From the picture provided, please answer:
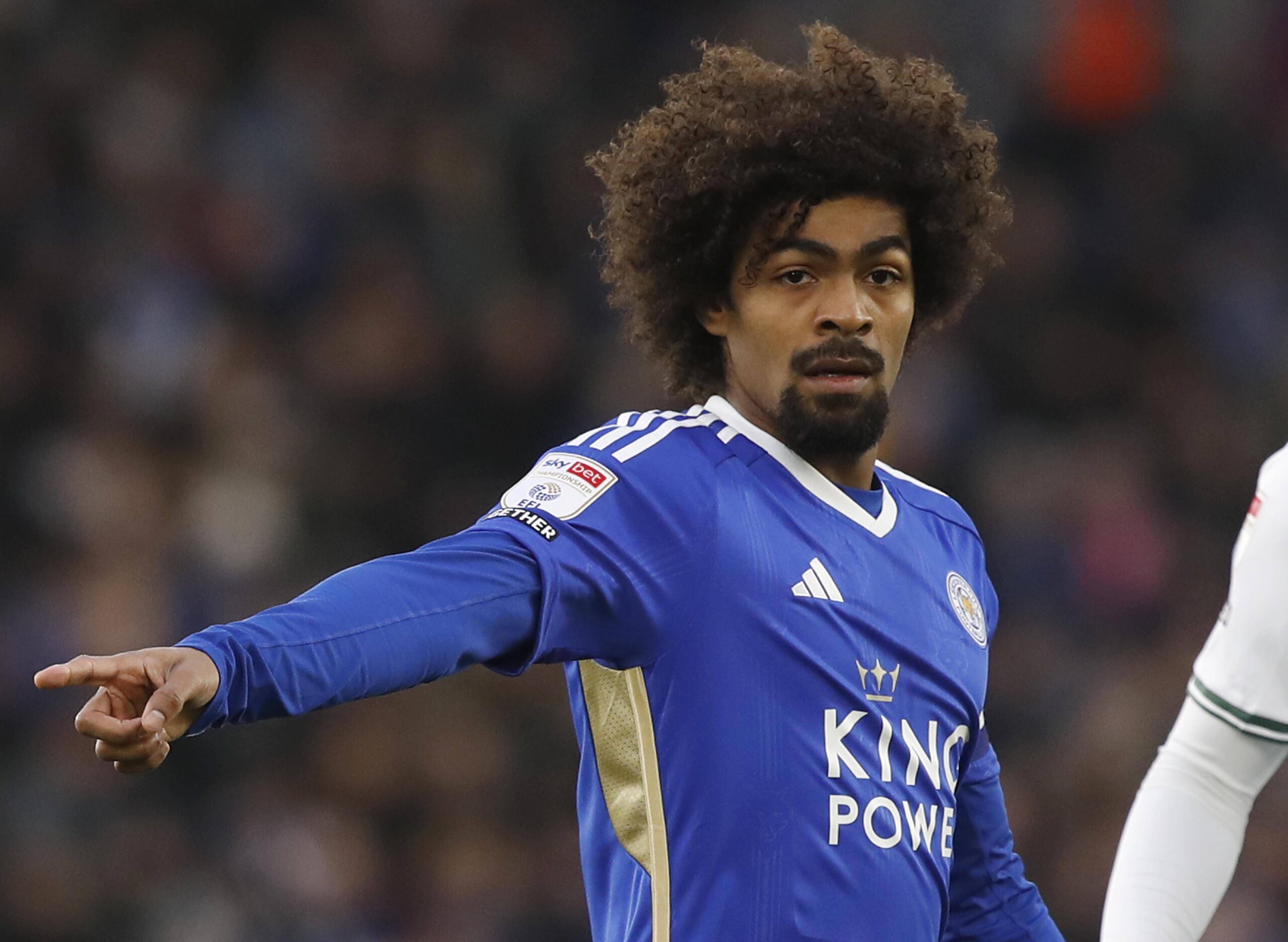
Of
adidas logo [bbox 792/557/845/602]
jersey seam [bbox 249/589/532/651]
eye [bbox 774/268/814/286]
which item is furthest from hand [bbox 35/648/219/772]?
eye [bbox 774/268/814/286]

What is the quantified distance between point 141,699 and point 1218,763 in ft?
6.30

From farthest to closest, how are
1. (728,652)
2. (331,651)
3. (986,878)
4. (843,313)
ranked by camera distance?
(986,878)
(843,313)
(728,652)
(331,651)

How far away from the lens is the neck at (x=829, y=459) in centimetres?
322

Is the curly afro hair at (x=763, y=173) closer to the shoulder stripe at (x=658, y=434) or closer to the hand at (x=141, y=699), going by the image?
the shoulder stripe at (x=658, y=434)

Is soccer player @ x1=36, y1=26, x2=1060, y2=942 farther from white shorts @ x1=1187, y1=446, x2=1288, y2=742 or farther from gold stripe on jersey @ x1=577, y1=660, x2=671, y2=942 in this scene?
white shorts @ x1=1187, y1=446, x2=1288, y2=742

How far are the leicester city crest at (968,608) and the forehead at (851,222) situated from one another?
1.95 feet

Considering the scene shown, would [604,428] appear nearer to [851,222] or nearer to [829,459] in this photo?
[829,459]

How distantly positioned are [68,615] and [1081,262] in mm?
5538

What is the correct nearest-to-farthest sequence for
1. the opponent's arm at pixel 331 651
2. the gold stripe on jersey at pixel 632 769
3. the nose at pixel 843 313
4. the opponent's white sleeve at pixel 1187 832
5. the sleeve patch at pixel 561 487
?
the opponent's arm at pixel 331 651 → the sleeve patch at pixel 561 487 → the gold stripe on jersey at pixel 632 769 → the nose at pixel 843 313 → the opponent's white sleeve at pixel 1187 832

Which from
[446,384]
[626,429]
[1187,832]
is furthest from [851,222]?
[446,384]

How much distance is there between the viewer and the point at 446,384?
8641mm

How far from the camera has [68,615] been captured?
7.31 metres

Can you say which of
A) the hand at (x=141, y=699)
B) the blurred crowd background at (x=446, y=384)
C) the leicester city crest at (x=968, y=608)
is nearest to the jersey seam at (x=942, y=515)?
the leicester city crest at (x=968, y=608)

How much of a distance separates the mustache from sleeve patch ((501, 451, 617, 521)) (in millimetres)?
429
